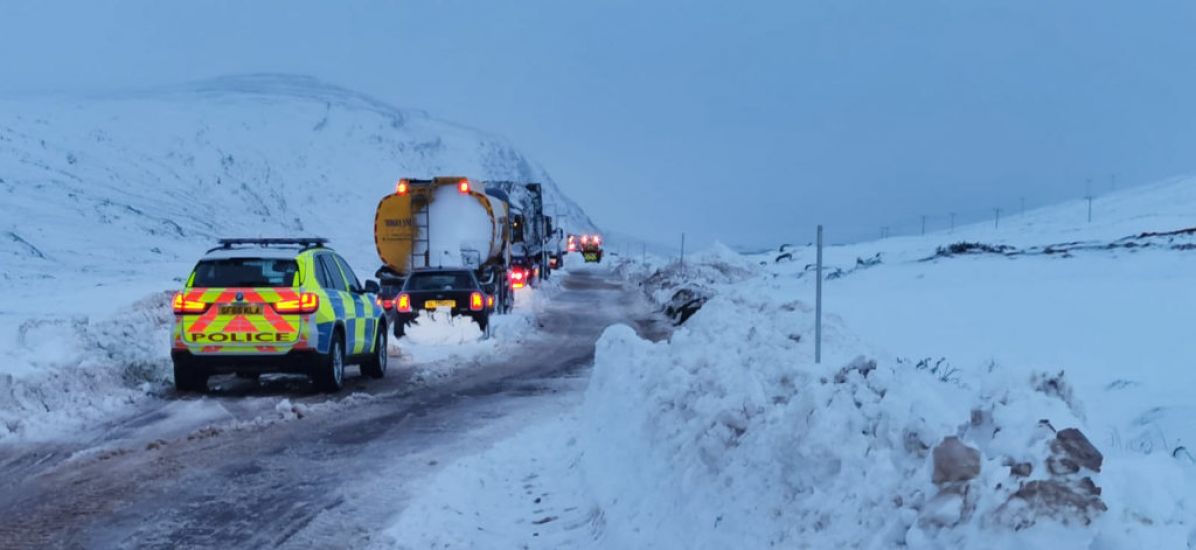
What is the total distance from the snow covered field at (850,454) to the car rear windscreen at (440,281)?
7.91 meters

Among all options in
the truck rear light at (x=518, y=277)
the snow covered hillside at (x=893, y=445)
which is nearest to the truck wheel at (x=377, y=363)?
the snow covered hillside at (x=893, y=445)

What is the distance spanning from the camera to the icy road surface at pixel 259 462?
645 centimetres

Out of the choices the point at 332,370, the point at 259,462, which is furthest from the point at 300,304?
the point at 259,462

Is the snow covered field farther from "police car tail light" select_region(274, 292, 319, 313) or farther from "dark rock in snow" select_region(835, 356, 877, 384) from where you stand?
"police car tail light" select_region(274, 292, 319, 313)

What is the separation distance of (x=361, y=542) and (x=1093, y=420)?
6.08 metres

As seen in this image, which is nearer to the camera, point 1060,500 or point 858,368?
point 1060,500

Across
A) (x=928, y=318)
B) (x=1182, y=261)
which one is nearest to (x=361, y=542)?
(x=928, y=318)

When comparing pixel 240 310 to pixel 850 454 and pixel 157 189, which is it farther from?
pixel 157 189

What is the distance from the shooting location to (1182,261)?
23.8m

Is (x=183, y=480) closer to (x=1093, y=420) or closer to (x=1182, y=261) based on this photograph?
(x=1093, y=420)

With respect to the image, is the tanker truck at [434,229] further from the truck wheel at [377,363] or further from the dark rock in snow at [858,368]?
the dark rock in snow at [858,368]

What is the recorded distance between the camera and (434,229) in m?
24.9

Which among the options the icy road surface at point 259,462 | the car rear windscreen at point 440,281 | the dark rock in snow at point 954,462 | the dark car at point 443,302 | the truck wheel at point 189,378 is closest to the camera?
the dark rock in snow at point 954,462

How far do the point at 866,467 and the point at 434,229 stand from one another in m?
21.4
